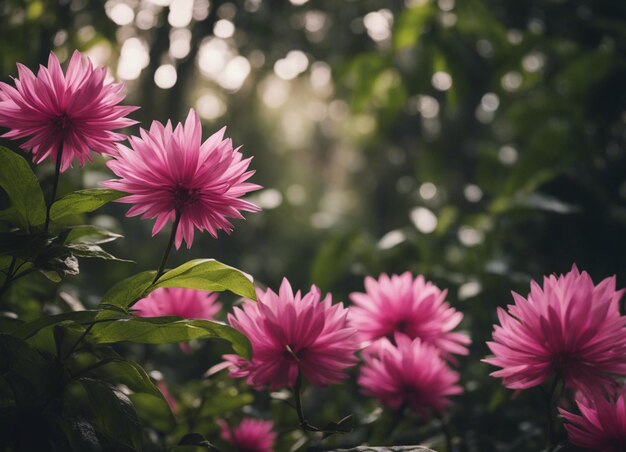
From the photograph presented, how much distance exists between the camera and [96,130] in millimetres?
676

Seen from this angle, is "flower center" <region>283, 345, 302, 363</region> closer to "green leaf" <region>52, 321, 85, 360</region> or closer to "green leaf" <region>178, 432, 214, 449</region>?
"green leaf" <region>178, 432, 214, 449</region>

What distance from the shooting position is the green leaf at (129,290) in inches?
27.8

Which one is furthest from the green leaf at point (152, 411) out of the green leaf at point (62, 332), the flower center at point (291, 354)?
the flower center at point (291, 354)

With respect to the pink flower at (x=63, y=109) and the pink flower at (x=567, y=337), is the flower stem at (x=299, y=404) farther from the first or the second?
the pink flower at (x=63, y=109)

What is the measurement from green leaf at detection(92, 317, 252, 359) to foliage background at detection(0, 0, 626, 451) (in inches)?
10.5

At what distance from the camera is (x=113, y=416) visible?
2.12 ft

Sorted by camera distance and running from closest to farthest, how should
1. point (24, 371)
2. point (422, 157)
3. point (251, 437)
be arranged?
1. point (24, 371)
2. point (251, 437)
3. point (422, 157)

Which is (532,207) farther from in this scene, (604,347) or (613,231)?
(604,347)

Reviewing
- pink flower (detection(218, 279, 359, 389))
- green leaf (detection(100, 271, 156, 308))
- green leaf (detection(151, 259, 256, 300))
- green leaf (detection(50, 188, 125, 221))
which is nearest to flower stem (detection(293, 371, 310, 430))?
pink flower (detection(218, 279, 359, 389))

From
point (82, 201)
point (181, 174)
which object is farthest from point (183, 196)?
point (82, 201)

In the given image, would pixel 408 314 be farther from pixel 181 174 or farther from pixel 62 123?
pixel 62 123

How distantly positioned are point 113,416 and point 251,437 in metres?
0.35

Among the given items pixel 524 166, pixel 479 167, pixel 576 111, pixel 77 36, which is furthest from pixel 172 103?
pixel 576 111

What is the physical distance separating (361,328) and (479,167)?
1084 millimetres
